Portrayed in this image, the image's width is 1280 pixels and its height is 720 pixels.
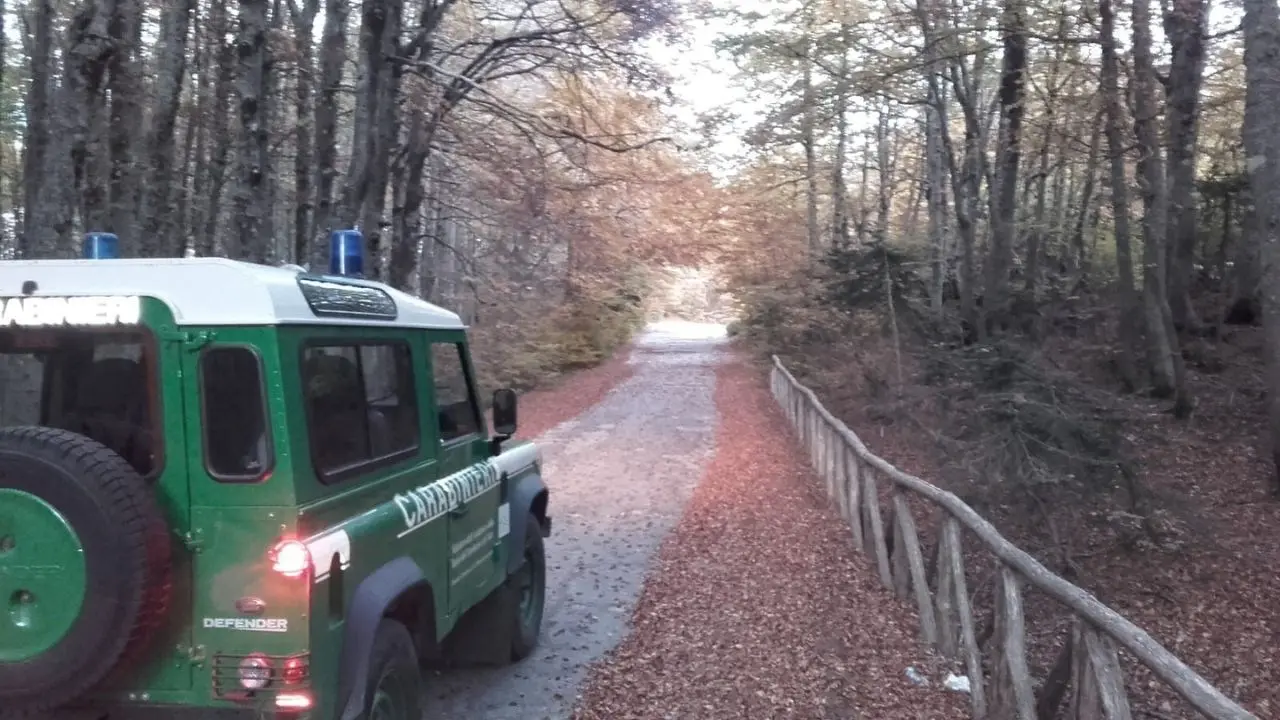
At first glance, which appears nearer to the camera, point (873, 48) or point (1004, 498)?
point (1004, 498)

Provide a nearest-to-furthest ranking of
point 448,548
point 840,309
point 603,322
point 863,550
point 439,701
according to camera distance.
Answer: point 448,548 < point 439,701 < point 863,550 < point 840,309 < point 603,322

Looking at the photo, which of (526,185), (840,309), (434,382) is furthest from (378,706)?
(840,309)

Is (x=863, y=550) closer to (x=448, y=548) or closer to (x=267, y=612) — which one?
Answer: (x=448, y=548)

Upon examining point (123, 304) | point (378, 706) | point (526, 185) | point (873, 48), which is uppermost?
point (873, 48)

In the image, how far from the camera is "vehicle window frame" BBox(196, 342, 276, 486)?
3691mm

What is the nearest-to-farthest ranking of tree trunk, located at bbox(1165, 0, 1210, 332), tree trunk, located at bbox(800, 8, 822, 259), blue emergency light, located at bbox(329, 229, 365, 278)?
blue emergency light, located at bbox(329, 229, 365, 278), tree trunk, located at bbox(1165, 0, 1210, 332), tree trunk, located at bbox(800, 8, 822, 259)

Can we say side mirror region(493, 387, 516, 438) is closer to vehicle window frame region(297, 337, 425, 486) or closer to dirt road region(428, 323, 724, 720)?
vehicle window frame region(297, 337, 425, 486)

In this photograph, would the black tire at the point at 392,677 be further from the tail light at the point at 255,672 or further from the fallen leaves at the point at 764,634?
the fallen leaves at the point at 764,634

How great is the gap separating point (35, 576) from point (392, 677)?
1449mm

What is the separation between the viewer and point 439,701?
20.6 ft

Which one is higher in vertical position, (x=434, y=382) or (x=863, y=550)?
(x=434, y=382)

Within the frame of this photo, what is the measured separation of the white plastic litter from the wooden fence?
12cm

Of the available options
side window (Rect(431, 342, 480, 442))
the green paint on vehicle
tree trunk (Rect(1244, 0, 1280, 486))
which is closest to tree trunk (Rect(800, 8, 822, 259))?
tree trunk (Rect(1244, 0, 1280, 486))

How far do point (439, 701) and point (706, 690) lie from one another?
1581 mm
